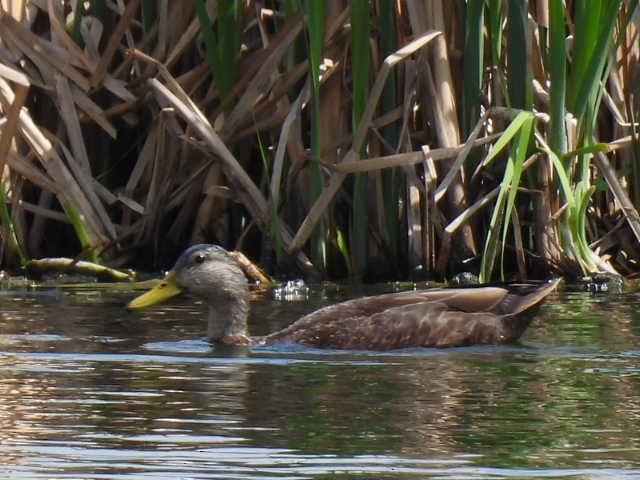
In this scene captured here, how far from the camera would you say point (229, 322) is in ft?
26.8

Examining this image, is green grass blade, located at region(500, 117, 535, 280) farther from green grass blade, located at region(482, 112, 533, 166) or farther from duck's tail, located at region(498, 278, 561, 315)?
duck's tail, located at region(498, 278, 561, 315)

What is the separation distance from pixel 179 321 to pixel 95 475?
461cm

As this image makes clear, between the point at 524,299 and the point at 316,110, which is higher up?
the point at 316,110

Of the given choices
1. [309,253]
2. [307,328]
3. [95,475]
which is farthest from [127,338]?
[95,475]

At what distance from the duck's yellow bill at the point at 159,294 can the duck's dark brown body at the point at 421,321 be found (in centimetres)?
61

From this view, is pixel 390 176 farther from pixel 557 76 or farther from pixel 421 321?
pixel 421 321

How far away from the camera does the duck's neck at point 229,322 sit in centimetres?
805

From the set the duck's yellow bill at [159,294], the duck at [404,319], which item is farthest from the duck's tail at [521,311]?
the duck's yellow bill at [159,294]

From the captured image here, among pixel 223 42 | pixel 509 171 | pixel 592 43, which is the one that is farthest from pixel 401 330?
pixel 223 42

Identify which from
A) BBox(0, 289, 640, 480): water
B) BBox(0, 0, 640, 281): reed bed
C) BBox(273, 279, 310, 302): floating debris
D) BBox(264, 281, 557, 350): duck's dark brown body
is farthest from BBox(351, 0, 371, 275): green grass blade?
BBox(264, 281, 557, 350): duck's dark brown body

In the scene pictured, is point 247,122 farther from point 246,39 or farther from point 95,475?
point 95,475

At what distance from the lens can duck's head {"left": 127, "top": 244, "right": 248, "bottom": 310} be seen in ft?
27.3

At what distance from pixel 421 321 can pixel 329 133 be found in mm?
2349

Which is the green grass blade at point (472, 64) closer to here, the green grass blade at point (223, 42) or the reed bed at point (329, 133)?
the reed bed at point (329, 133)
